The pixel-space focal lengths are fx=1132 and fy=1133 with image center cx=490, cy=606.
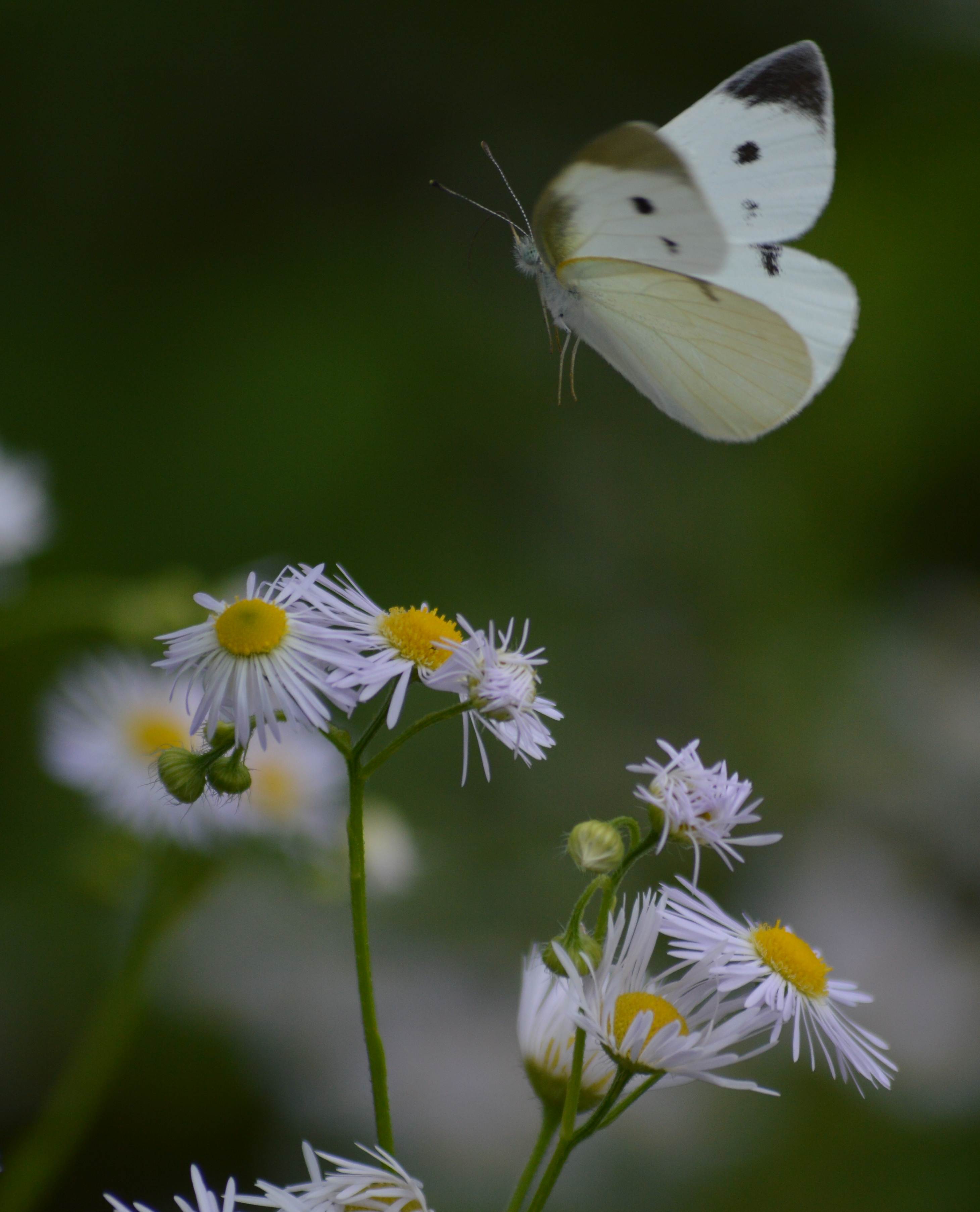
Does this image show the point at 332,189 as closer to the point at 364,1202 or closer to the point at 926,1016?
the point at 926,1016

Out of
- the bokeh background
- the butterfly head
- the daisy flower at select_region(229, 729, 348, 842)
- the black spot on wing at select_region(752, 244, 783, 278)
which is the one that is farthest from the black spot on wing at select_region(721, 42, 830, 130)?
the bokeh background

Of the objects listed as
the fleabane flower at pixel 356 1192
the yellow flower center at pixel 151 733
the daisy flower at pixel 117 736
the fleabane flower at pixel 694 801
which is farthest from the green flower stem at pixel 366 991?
the yellow flower center at pixel 151 733

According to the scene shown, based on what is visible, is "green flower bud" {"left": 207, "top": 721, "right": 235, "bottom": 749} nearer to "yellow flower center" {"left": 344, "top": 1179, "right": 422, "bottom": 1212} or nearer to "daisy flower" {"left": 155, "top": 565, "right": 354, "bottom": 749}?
"daisy flower" {"left": 155, "top": 565, "right": 354, "bottom": 749}

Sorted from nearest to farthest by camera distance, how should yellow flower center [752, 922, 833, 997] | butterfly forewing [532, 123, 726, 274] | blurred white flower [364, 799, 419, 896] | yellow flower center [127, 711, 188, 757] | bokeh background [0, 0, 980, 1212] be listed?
yellow flower center [752, 922, 833, 997], butterfly forewing [532, 123, 726, 274], yellow flower center [127, 711, 188, 757], blurred white flower [364, 799, 419, 896], bokeh background [0, 0, 980, 1212]

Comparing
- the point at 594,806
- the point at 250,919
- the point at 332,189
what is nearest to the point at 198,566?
the point at 250,919

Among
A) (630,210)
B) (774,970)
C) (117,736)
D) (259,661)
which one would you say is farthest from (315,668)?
(117,736)

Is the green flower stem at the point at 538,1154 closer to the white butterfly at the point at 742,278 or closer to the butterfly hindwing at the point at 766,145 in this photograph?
the white butterfly at the point at 742,278
